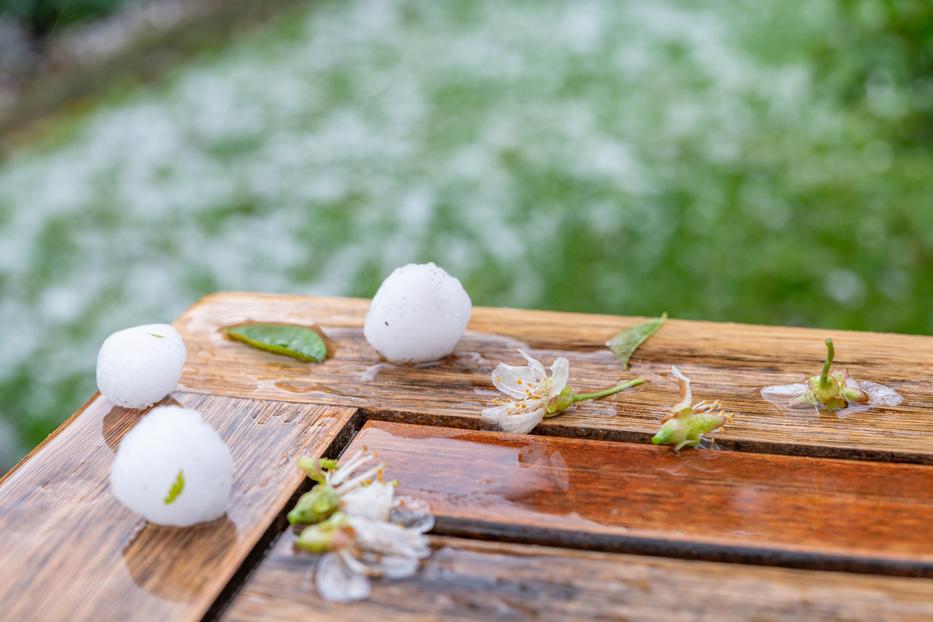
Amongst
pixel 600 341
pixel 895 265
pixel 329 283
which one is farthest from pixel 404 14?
pixel 600 341

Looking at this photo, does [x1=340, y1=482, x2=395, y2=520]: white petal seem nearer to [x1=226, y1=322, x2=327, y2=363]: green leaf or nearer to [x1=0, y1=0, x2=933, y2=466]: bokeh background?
[x1=226, y1=322, x2=327, y2=363]: green leaf

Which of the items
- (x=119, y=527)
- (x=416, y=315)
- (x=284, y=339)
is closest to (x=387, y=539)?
(x=119, y=527)

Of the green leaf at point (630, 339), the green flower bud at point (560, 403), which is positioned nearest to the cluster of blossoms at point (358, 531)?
the green flower bud at point (560, 403)

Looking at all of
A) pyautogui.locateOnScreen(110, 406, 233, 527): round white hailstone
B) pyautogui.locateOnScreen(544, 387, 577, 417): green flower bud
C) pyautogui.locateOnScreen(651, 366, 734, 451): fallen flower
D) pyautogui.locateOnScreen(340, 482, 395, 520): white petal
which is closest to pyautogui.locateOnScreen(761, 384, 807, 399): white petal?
pyautogui.locateOnScreen(651, 366, 734, 451): fallen flower

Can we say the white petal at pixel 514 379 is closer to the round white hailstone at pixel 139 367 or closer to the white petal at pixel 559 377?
the white petal at pixel 559 377

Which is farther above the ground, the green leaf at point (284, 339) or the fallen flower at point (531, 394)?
the green leaf at point (284, 339)

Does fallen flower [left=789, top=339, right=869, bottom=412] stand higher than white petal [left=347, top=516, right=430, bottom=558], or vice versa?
fallen flower [left=789, top=339, right=869, bottom=412]
